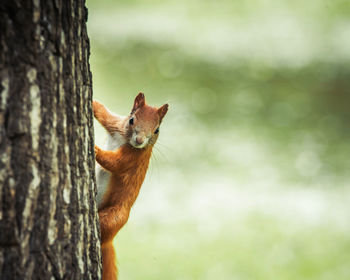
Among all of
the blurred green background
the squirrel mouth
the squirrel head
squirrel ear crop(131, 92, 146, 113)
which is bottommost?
the squirrel mouth

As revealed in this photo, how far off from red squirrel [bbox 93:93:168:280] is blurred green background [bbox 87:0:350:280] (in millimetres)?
349

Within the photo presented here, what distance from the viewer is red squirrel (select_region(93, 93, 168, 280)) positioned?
2.45 m

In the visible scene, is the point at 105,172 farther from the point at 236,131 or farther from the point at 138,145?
the point at 236,131

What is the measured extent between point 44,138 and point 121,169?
31.6 inches

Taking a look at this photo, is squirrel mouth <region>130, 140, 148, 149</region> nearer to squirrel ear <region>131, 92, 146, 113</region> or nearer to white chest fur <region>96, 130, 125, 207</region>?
white chest fur <region>96, 130, 125, 207</region>

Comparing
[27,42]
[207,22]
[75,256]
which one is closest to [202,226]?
[75,256]

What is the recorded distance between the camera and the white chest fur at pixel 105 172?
250 cm

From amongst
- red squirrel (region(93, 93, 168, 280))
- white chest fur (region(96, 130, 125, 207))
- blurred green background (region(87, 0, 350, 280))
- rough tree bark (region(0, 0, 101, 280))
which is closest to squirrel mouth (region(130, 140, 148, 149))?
red squirrel (region(93, 93, 168, 280))

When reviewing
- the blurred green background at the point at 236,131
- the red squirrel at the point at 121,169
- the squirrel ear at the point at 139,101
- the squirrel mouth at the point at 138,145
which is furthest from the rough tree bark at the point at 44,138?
the blurred green background at the point at 236,131

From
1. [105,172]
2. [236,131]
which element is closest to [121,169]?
[105,172]

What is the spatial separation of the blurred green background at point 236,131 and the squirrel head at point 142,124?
324 mm

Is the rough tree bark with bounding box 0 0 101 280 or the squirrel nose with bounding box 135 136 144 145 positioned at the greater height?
the squirrel nose with bounding box 135 136 144 145

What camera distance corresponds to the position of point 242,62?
424 inches

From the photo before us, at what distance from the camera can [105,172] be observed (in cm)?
258
